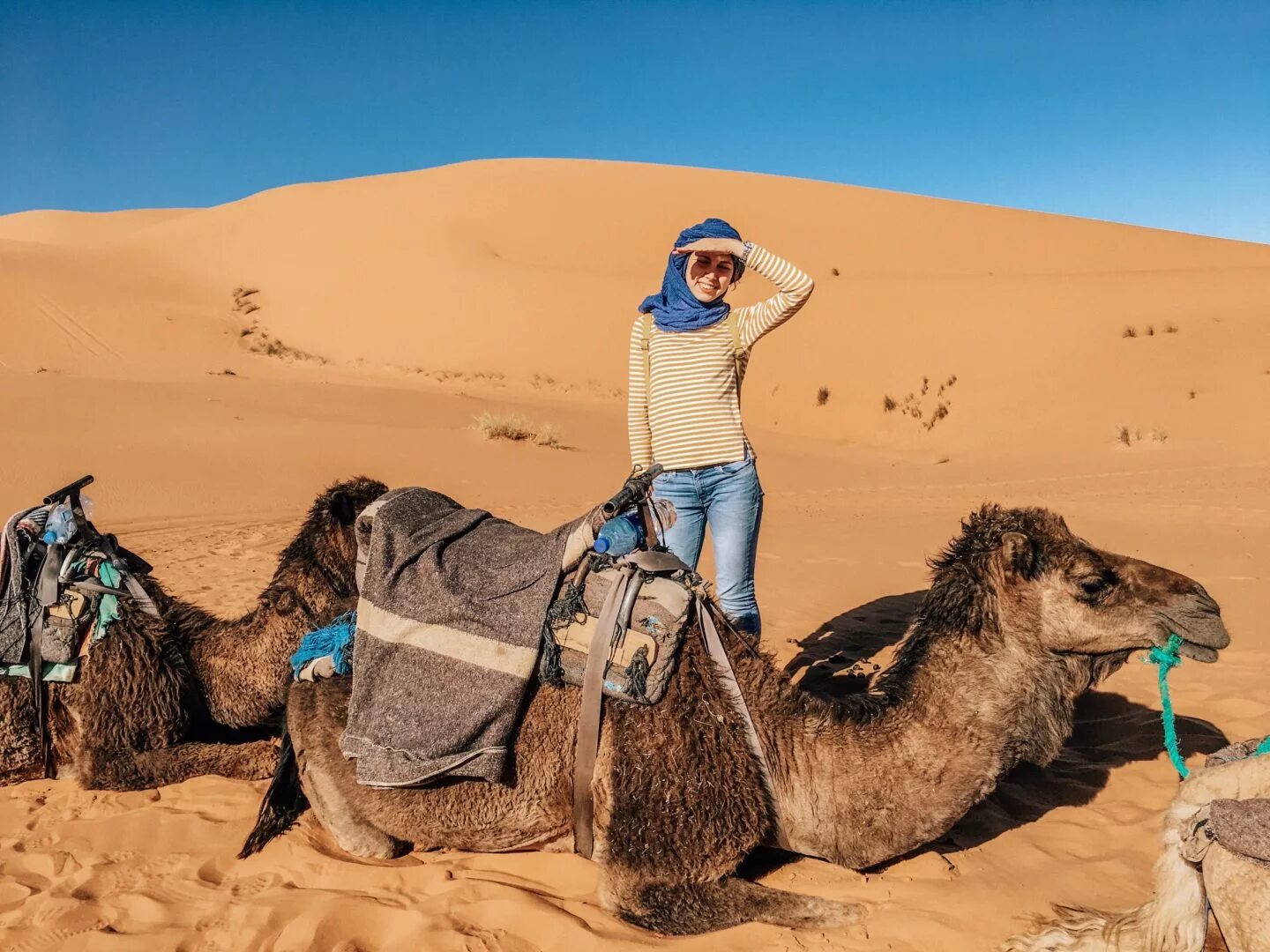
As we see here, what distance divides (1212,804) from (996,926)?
4.01 feet

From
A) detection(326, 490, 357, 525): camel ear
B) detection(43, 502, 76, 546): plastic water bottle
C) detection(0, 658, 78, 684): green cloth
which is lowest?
detection(0, 658, 78, 684): green cloth

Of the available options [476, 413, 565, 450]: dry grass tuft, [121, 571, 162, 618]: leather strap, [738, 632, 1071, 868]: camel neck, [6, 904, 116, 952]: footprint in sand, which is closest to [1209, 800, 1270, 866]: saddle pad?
[738, 632, 1071, 868]: camel neck

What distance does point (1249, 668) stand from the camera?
560 cm

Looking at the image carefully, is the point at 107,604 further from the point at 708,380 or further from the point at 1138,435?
the point at 1138,435

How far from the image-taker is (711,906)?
2939mm

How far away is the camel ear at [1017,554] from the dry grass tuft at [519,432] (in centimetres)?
1338

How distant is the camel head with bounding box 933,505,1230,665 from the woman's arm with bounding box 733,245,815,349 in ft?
5.12

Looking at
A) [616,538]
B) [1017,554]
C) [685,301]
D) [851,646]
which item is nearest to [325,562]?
[616,538]

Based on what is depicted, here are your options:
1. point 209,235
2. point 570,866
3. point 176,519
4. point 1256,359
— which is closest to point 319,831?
point 570,866

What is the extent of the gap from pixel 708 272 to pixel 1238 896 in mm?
3018

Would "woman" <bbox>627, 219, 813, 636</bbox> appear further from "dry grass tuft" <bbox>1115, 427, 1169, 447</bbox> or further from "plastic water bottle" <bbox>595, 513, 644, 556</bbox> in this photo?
"dry grass tuft" <bbox>1115, 427, 1169, 447</bbox>

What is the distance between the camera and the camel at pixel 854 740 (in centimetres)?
294

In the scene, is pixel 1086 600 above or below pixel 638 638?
above

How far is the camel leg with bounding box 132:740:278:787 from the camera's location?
3.85 m
